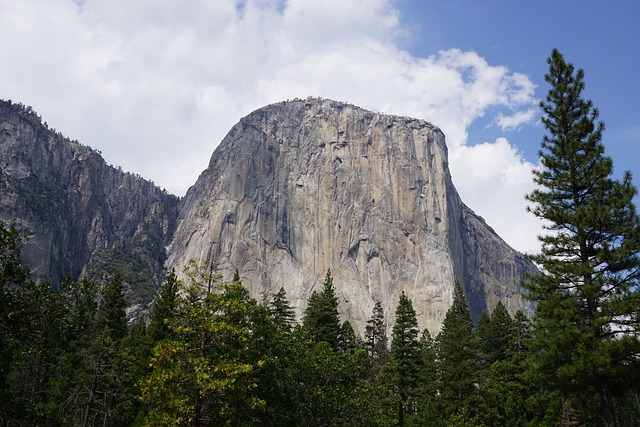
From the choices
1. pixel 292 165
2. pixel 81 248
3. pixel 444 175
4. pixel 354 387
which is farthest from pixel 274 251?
pixel 354 387

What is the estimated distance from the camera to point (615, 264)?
17984 mm

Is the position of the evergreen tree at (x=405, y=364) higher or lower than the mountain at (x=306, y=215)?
lower

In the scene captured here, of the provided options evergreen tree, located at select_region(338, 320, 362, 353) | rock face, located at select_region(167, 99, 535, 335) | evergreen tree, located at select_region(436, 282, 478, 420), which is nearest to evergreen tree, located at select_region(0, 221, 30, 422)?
evergreen tree, located at select_region(436, 282, 478, 420)

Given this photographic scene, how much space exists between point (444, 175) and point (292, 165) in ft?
156

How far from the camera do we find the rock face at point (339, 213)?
431 feet

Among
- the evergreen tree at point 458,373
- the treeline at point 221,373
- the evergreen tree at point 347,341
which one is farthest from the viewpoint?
the evergreen tree at point 347,341

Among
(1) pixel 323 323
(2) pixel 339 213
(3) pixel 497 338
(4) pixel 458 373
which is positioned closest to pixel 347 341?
(1) pixel 323 323

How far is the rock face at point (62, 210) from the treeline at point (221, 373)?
134 meters

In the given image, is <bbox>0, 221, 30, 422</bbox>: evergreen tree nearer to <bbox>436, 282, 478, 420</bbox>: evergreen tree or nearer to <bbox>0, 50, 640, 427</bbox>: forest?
<bbox>0, 50, 640, 427</bbox>: forest

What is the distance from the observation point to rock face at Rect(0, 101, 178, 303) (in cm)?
15175

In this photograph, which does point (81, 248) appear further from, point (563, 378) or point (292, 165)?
point (563, 378)

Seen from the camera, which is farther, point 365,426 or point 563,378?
point 365,426

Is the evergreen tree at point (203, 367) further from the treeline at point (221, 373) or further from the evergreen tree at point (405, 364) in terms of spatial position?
the evergreen tree at point (405, 364)

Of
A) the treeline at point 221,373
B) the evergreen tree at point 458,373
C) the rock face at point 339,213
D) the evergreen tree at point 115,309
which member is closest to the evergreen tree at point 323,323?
the treeline at point 221,373
